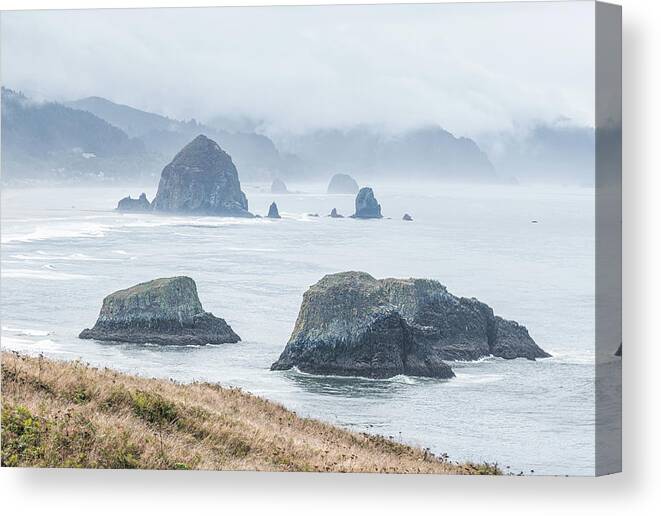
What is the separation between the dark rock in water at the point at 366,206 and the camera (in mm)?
13578

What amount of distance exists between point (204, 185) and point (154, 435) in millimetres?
3447

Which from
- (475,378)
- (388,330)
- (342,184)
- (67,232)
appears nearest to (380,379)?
(388,330)

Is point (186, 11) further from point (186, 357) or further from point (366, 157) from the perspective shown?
point (186, 357)

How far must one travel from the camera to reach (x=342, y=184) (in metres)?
14.0

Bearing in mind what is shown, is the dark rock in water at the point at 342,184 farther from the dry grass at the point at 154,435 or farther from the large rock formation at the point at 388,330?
the dry grass at the point at 154,435

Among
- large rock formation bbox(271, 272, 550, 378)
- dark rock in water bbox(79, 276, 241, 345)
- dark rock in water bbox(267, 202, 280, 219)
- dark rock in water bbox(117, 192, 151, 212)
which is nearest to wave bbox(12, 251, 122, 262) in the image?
dark rock in water bbox(79, 276, 241, 345)

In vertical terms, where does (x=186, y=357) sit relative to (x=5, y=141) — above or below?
below

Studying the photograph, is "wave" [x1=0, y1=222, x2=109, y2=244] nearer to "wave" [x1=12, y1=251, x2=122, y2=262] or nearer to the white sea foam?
"wave" [x1=12, y1=251, x2=122, y2=262]

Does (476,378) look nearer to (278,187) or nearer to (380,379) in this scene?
(380,379)

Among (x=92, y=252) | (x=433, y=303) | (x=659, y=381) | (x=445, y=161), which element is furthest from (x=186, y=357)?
(x=659, y=381)

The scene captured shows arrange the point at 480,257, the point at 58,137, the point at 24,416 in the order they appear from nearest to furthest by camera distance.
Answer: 1. the point at 24,416
2. the point at 480,257
3. the point at 58,137

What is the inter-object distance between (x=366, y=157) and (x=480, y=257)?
6.36 ft

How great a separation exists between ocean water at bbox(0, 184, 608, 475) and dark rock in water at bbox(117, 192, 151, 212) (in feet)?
0.34

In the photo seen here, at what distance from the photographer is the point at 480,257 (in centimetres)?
1326
